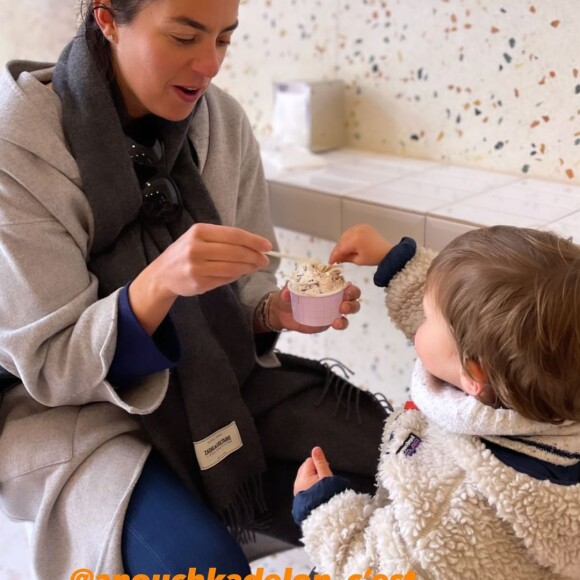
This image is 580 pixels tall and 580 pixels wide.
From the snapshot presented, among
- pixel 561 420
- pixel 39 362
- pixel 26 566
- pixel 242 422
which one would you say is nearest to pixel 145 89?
pixel 39 362

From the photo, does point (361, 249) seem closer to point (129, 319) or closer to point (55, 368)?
point (129, 319)

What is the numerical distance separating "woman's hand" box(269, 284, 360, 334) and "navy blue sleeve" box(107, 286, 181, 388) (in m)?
0.27

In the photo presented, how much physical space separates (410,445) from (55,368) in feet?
1.83

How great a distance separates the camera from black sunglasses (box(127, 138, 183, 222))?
1.27 metres

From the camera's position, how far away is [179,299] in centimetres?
128

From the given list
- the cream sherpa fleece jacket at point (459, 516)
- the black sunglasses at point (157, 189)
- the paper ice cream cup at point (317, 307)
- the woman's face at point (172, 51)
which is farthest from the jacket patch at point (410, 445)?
the woman's face at point (172, 51)

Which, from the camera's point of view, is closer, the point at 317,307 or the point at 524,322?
the point at 524,322

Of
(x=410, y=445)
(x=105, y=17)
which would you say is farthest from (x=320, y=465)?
(x=105, y=17)

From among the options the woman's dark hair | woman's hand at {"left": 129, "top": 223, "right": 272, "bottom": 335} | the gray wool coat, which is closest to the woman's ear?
the woman's dark hair

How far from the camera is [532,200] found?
1.46 m

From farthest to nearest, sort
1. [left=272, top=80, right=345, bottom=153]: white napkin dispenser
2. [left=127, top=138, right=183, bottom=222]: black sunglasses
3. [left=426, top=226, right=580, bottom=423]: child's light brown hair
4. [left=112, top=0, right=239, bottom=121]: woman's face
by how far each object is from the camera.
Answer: [left=272, top=80, right=345, bottom=153]: white napkin dispenser, [left=127, top=138, right=183, bottom=222]: black sunglasses, [left=112, top=0, right=239, bottom=121]: woman's face, [left=426, top=226, right=580, bottom=423]: child's light brown hair

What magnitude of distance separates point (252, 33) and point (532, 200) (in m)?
0.99

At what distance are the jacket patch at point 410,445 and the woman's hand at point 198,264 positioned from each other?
0.34 metres

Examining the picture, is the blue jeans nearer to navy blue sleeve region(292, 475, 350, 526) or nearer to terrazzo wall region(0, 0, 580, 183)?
navy blue sleeve region(292, 475, 350, 526)
